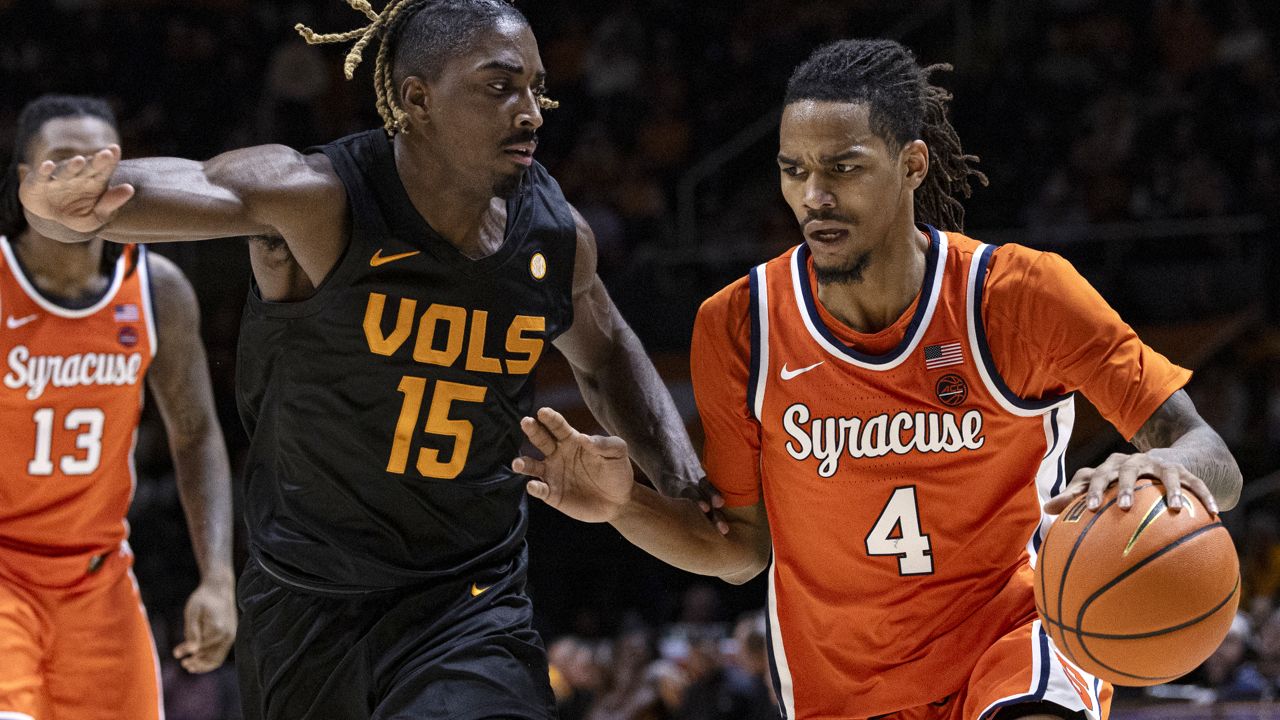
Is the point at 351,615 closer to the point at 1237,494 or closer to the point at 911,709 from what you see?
the point at 911,709

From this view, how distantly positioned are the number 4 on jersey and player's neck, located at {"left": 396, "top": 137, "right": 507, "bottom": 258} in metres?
1.10

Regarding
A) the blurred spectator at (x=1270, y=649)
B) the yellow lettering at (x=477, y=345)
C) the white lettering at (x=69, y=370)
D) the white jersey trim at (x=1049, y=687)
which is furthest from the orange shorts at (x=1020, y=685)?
the blurred spectator at (x=1270, y=649)

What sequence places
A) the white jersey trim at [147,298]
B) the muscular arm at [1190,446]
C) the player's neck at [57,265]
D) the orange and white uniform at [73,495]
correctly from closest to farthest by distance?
the muscular arm at [1190,446] → the orange and white uniform at [73,495] → the player's neck at [57,265] → the white jersey trim at [147,298]

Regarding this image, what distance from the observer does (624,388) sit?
407 centimetres

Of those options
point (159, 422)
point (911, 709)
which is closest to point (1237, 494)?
point (911, 709)

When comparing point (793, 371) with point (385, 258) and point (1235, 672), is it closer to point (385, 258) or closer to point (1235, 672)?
point (385, 258)

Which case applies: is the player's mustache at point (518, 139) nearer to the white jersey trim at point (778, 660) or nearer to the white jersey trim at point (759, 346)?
the white jersey trim at point (759, 346)

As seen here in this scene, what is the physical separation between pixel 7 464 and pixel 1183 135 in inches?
323

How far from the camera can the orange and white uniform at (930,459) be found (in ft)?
11.2

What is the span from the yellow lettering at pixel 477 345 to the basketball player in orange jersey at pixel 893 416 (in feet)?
0.73

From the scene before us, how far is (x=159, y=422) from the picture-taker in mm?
11375

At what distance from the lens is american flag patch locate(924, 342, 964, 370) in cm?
350

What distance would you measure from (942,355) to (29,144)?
3152 millimetres

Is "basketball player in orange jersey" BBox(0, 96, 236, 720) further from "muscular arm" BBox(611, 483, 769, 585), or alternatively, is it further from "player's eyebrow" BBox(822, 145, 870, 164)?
"player's eyebrow" BBox(822, 145, 870, 164)
